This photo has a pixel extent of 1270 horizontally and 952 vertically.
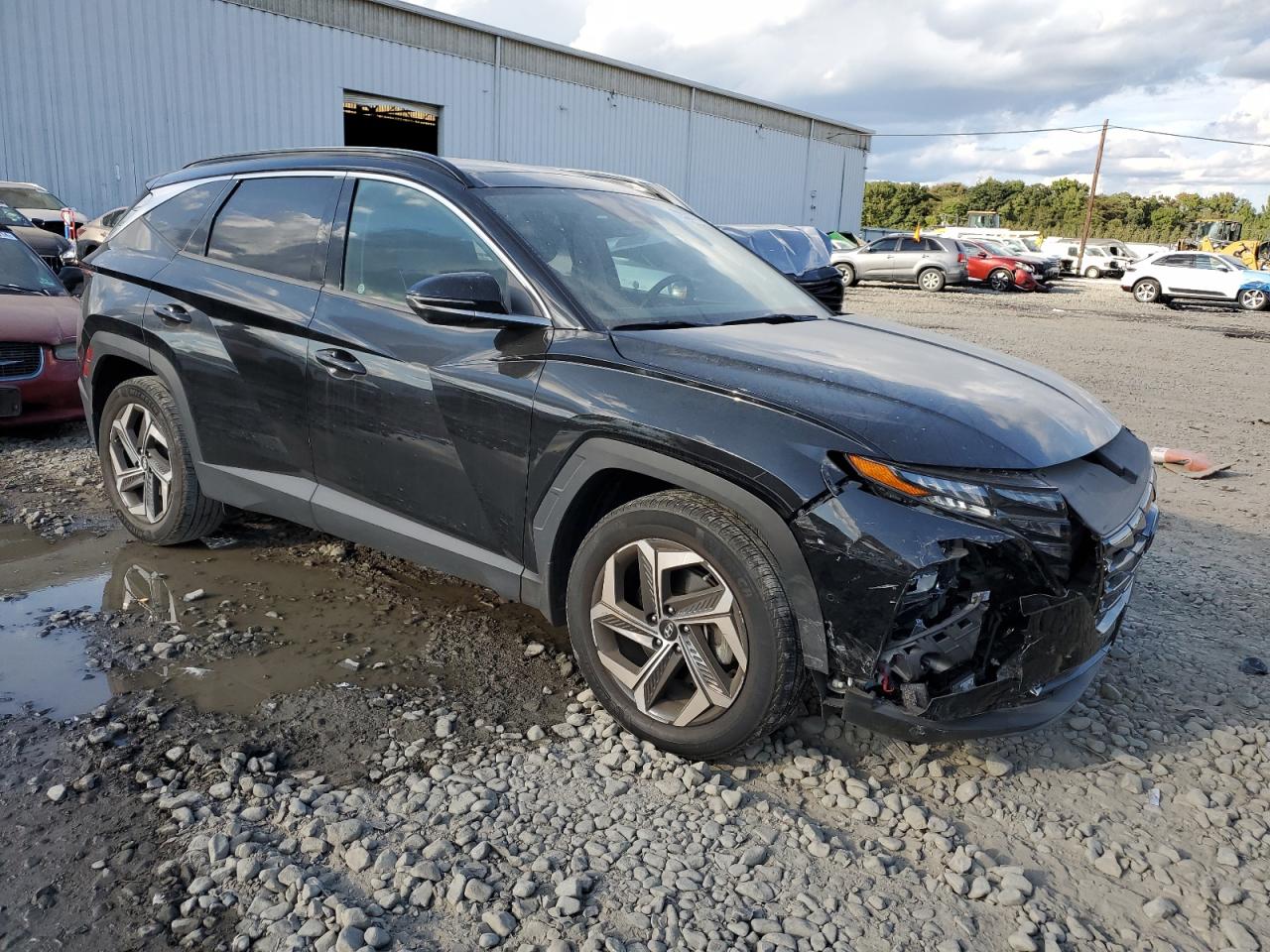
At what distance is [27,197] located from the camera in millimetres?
16172

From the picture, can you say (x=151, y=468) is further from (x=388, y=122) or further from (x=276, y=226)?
(x=388, y=122)

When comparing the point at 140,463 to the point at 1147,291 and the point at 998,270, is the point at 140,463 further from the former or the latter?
the point at 1147,291

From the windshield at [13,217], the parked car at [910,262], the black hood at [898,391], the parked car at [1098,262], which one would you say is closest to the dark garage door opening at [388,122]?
the windshield at [13,217]

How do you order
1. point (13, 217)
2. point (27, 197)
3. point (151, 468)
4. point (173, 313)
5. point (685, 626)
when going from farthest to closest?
1. point (27, 197)
2. point (13, 217)
3. point (151, 468)
4. point (173, 313)
5. point (685, 626)

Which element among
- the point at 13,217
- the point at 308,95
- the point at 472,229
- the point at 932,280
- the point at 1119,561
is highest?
the point at 308,95

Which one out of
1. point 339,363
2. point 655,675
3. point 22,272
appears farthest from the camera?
point 22,272

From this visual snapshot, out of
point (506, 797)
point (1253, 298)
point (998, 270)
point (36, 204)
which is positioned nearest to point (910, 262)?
→ point (998, 270)

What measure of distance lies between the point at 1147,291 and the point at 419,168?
27.9 meters

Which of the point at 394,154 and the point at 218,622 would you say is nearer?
the point at 394,154

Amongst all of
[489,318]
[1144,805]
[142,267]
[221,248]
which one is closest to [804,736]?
[1144,805]

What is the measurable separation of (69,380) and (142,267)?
290 centimetres

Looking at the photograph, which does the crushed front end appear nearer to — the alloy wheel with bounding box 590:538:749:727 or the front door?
the alloy wheel with bounding box 590:538:749:727

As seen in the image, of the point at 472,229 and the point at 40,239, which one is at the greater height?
the point at 472,229

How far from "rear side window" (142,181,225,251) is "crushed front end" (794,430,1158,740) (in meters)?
3.23
